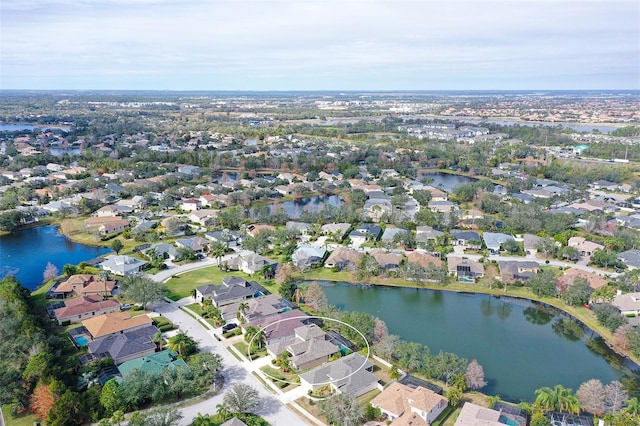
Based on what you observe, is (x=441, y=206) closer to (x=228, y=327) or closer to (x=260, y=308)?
(x=260, y=308)

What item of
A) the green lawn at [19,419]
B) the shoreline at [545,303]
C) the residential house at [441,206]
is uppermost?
the residential house at [441,206]

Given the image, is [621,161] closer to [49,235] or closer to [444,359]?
[444,359]

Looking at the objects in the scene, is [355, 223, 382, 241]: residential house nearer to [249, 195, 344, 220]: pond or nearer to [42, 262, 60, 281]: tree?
[249, 195, 344, 220]: pond

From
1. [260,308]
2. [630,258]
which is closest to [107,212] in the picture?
[260,308]

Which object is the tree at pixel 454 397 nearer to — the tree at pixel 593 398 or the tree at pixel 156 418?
the tree at pixel 593 398

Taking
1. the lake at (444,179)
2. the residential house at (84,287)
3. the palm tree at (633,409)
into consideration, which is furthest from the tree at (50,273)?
the lake at (444,179)
